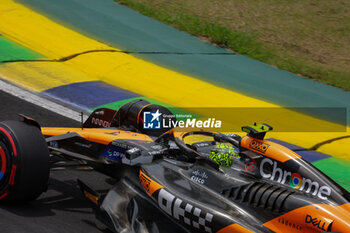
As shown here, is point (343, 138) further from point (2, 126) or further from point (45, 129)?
point (2, 126)

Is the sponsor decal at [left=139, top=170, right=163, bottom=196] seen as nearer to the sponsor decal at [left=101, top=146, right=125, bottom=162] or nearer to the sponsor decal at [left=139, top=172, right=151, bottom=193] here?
the sponsor decal at [left=139, top=172, right=151, bottom=193]

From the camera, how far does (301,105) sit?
10727 millimetres

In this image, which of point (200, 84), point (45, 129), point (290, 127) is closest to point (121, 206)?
point (45, 129)

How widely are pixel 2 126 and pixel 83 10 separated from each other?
833 centimetres

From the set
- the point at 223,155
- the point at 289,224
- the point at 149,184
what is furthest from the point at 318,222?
the point at 149,184

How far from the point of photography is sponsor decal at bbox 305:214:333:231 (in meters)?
4.73

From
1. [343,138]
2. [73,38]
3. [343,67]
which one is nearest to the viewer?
[343,138]

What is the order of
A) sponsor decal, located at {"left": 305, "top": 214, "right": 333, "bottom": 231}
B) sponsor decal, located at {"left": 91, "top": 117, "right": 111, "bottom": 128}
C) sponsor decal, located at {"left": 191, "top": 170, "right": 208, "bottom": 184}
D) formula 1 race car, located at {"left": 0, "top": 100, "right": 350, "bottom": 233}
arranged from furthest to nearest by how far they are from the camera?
sponsor decal, located at {"left": 91, "top": 117, "right": 111, "bottom": 128} < sponsor decal, located at {"left": 191, "top": 170, "right": 208, "bottom": 184} < formula 1 race car, located at {"left": 0, "top": 100, "right": 350, "bottom": 233} < sponsor decal, located at {"left": 305, "top": 214, "right": 333, "bottom": 231}

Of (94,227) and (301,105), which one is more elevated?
(301,105)

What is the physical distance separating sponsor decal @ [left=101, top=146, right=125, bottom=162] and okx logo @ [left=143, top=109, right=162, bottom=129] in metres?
0.96

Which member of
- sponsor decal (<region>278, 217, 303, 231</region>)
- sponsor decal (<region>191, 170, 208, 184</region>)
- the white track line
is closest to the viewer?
sponsor decal (<region>278, 217, 303, 231</region>)

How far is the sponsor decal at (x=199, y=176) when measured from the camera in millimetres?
5531

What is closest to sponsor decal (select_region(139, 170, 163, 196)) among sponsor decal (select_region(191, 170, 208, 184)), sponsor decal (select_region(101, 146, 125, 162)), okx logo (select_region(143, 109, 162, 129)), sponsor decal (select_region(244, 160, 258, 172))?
sponsor decal (select_region(191, 170, 208, 184))

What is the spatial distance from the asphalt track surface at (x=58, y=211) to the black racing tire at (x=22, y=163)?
18 cm
